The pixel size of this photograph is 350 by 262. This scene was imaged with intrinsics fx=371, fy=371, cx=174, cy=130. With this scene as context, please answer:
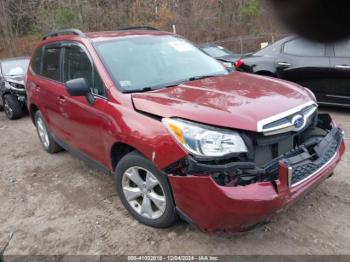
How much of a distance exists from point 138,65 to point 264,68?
3.88 m

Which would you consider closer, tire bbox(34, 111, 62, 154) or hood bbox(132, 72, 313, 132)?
hood bbox(132, 72, 313, 132)

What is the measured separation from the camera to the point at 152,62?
3754mm

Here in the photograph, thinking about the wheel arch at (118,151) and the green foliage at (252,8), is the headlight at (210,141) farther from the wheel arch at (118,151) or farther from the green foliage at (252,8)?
the green foliage at (252,8)

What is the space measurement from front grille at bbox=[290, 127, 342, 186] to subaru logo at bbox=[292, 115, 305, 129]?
0.29 metres

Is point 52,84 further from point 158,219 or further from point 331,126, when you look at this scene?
point 331,126

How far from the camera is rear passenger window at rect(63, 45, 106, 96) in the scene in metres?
3.53

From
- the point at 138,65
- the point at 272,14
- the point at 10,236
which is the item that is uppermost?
the point at 272,14

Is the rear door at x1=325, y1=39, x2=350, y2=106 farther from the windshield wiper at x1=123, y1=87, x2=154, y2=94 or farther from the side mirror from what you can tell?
the side mirror

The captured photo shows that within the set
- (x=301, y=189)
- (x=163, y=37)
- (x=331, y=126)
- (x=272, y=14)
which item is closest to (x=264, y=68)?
(x=163, y=37)

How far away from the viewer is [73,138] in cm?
418

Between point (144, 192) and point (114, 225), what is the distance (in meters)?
0.47

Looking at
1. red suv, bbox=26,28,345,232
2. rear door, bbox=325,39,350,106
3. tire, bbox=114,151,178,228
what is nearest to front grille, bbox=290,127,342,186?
red suv, bbox=26,28,345,232

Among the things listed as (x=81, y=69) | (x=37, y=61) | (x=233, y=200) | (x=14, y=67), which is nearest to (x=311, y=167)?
(x=233, y=200)

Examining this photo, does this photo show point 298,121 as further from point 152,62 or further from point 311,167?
point 152,62
